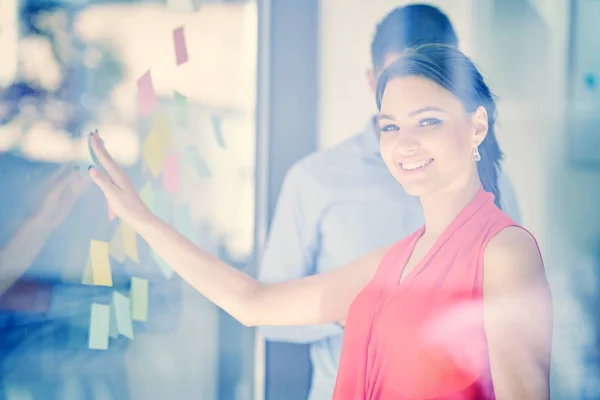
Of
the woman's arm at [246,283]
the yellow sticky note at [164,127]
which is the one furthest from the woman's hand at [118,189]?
A: the yellow sticky note at [164,127]

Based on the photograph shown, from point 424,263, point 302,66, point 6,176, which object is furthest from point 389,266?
point 6,176

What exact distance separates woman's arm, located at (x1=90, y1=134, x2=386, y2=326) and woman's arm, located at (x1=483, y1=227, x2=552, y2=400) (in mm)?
249

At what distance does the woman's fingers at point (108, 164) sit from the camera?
A: 1350 millimetres

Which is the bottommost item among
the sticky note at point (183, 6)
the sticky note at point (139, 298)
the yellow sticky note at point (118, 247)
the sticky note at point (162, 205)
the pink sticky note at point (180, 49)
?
the sticky note at point (139, 298)

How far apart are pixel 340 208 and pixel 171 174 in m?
0.40

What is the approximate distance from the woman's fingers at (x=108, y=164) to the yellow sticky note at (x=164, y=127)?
12 centimetres

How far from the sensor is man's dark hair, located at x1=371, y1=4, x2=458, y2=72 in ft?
4.21

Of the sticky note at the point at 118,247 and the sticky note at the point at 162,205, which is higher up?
the sticky note at the point at 162,205

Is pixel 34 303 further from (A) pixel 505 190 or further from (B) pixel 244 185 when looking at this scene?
(A) pixel 505 190

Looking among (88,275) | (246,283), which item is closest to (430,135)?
(246,283)

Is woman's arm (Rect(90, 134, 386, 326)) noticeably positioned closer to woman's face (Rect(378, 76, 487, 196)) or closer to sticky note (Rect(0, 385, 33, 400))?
woman's face (Rect(378, 76, 487, 196))

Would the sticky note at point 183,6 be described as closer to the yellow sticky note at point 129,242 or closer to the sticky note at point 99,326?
the yellow sticky note at point 129,242

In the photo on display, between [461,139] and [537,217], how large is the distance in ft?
0.84

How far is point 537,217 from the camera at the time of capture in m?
1.29
